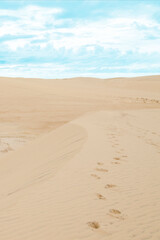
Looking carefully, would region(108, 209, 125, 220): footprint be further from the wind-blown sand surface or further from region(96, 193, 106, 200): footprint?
region(96, 193, 106, 200): footprint

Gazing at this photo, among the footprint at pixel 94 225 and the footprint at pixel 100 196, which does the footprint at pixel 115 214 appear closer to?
the footprint at pixel 94 225

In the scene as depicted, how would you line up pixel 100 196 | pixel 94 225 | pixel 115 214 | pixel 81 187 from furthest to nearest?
pixel 81 187 < pixel 100 196 < pixel 115 214 < pixel 94 225

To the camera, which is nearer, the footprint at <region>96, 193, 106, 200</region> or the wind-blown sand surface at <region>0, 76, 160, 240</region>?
the wind-blown sand surface at <region>0, 76, 160, 240</region>

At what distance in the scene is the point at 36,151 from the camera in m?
9.12

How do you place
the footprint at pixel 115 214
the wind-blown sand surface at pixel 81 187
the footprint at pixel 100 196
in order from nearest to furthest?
1. the wind-blown sand surface at pixel 81 187
2. the footprint at pixel 115 214
3. the footprint at pixel 100 196

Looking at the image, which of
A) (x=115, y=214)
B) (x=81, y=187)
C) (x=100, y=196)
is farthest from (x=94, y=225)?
(x=81, y=187)

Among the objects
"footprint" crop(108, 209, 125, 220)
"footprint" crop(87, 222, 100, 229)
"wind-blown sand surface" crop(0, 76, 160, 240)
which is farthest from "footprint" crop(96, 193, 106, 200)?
"footprint" crop(87, 222, 100, 229)

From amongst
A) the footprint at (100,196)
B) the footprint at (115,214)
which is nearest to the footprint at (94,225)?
the footprint at (115,214)

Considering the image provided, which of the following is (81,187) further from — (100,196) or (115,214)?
(115,214)

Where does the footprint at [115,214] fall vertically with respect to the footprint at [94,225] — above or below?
above

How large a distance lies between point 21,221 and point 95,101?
20.4m

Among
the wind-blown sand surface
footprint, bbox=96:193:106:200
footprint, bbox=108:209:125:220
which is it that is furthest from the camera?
footprint, bbox=96:193:106:200

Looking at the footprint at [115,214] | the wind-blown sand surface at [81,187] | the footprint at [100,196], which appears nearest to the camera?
the wind-blown sand surface at [81,187]

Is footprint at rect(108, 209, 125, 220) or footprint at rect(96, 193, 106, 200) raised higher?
footprint at rect(96, 193, 106, 200)
